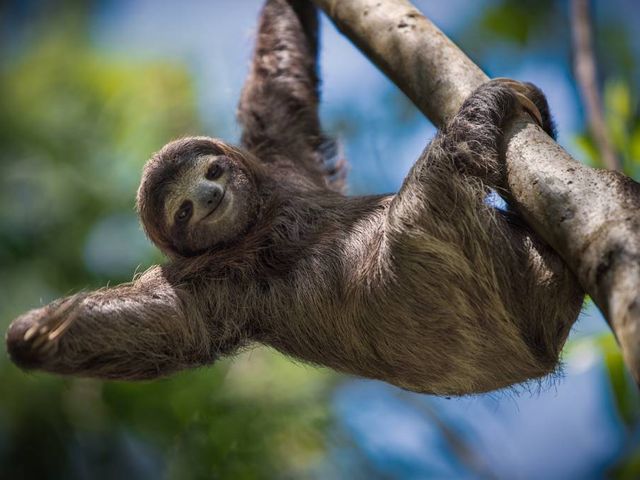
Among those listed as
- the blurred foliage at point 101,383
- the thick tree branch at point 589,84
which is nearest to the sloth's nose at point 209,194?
the blurred foliage at point 101,383

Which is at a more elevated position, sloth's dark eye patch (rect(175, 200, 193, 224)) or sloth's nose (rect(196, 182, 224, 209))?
sloth's nose (rect(196, 182, 224, 209))

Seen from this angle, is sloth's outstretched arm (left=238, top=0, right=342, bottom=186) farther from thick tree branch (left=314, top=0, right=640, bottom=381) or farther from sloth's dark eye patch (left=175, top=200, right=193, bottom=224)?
thick tree branch (left=314, top=0, right=640, bottom=381)

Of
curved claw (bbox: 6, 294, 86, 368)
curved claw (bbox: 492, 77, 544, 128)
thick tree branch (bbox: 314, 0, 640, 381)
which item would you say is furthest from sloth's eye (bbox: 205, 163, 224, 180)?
curved claw (bbox: 492, 77, 544, 128)

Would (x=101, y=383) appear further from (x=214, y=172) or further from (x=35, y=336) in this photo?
(x=35, y=336)

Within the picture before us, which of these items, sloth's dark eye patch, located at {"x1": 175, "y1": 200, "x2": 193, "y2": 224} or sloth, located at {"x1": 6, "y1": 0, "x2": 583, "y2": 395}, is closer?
sloth, located at {"x1": 6, "y1": 0, "x2": 583, "y2": 395}

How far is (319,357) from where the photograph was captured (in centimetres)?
686

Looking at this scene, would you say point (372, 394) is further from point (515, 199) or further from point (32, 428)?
point (515, 199)

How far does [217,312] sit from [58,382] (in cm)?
552

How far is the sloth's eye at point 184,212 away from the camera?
738cm

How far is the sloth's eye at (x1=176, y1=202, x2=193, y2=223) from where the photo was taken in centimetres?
738

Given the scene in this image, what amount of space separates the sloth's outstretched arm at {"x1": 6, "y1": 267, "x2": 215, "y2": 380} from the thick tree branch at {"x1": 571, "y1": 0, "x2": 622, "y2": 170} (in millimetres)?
4051

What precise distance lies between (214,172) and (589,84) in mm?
3915

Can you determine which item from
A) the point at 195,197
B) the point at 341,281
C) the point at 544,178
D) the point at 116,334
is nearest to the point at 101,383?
the point at 195,197

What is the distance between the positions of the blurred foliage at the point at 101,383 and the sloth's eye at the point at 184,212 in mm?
3082
